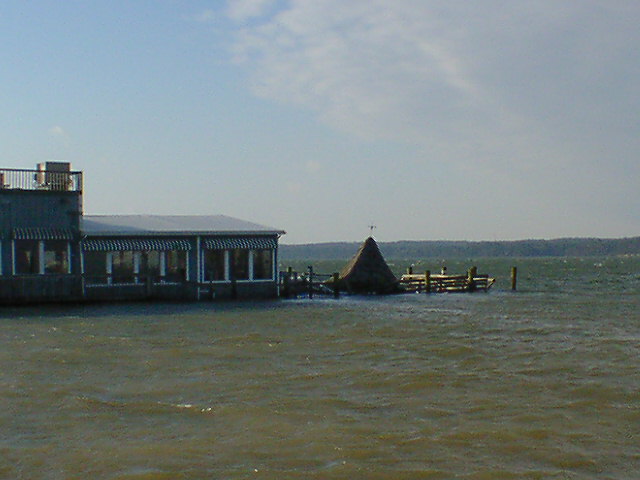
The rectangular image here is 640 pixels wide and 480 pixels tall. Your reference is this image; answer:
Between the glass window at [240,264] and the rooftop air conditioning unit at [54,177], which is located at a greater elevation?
the rooftop air conditioning unit at [54,177]

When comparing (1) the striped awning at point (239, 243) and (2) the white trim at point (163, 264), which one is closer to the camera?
(2) the white trim at point (163, 264)

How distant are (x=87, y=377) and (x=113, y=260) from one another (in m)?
18.4

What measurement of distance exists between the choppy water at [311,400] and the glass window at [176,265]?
7432 mm

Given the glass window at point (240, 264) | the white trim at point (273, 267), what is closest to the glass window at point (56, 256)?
the glass window at point (240, 264)

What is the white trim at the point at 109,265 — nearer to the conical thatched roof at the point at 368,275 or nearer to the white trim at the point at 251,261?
the white trim at the point at 251,261

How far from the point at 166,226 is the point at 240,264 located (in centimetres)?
379

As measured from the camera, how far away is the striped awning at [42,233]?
33031 mm

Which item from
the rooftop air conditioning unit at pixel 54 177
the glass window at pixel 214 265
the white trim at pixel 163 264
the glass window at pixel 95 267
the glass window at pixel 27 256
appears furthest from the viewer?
the glass window at pixel 214 265

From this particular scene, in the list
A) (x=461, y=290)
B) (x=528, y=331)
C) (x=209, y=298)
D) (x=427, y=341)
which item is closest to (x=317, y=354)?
(x=427, y=341)

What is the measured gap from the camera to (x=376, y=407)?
15.2m

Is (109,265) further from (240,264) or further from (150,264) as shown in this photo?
(240,264)

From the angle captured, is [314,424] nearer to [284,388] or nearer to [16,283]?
[284,388]

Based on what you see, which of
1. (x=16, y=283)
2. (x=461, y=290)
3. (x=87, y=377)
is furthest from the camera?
(x=461, y=290)

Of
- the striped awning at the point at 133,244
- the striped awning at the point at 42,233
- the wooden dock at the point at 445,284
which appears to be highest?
the striped awning at the point at 42,233
